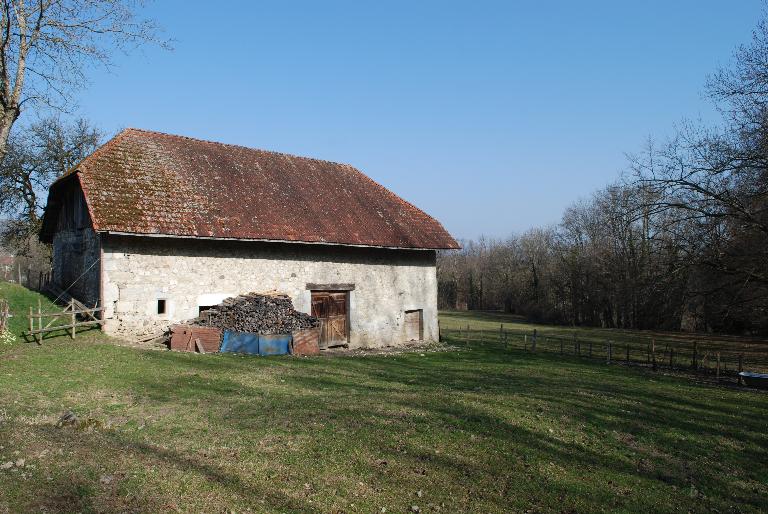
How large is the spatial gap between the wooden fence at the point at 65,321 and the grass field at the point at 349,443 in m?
1.09

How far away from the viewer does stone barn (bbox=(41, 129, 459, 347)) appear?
56.4 ft

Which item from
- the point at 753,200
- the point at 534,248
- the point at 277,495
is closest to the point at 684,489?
the point at 277,495

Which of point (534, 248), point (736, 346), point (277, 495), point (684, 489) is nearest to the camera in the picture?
point (277, 495)

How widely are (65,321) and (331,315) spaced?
9.61m

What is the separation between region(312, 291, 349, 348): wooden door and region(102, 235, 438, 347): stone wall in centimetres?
37

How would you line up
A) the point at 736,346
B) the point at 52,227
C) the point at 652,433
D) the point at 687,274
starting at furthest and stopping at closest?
the point at 736,346 → the point at 52,227 → the point at 687,274 → the point at 652,433

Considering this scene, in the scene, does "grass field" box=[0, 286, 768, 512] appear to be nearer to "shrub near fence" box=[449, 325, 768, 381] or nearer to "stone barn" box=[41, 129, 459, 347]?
"stone barn" box=[41, 129, 459, 347]

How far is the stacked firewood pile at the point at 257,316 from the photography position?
18.3m

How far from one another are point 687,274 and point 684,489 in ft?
48.7

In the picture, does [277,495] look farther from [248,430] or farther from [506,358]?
[506,358]

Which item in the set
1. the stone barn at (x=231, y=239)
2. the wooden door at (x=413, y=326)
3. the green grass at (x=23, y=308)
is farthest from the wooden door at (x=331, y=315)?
the green grass at (x=23, y=308)

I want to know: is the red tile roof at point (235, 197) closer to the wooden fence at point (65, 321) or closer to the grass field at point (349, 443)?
the wooden fence at point (65, 321)

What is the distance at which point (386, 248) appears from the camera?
23672 mm

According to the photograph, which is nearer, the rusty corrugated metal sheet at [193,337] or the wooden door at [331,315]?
the rusty corrugated metal sheet at [193,337]
